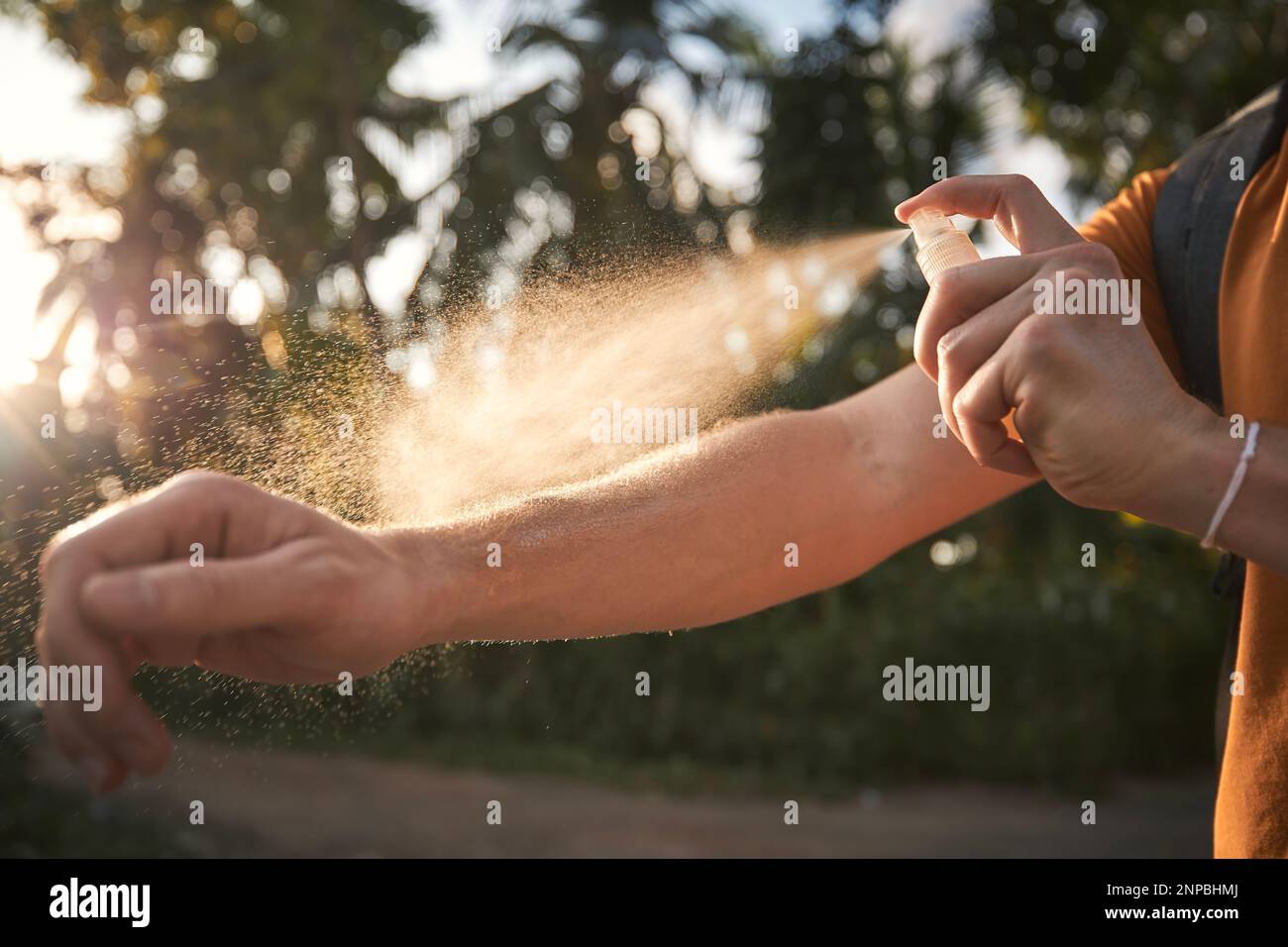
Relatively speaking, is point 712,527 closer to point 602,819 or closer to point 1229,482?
point 1229,482

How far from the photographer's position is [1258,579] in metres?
1.57

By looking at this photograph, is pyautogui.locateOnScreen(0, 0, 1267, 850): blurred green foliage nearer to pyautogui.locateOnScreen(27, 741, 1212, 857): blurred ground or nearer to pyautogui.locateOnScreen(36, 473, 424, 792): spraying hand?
pyautogui.locateOnScreen(27, 741, 1212, 857): blurred ground

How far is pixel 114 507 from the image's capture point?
3.49ft

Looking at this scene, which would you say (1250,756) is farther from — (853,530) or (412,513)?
(412,513)

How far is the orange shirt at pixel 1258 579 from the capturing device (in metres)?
1.53

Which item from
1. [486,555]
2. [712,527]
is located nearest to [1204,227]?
[712,527]

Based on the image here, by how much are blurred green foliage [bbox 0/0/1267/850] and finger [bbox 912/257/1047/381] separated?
636 cm

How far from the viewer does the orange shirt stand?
1.53 metres

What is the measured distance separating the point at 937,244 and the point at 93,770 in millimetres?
1283

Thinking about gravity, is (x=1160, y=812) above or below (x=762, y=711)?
below

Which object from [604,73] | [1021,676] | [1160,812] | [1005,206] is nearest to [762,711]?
[1021,676]

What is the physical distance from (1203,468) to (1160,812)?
9474 mm

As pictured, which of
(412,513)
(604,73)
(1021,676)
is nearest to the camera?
(412,513)

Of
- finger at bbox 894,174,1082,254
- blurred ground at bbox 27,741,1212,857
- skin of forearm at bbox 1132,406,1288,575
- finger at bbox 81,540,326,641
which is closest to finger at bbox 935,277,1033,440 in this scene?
finger at bbox 894,174,1082,254
